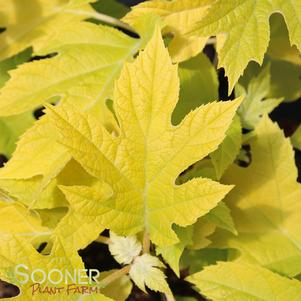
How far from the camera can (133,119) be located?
2.13 ft

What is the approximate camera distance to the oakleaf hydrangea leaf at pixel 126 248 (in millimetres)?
734

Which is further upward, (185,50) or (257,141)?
(185,50)

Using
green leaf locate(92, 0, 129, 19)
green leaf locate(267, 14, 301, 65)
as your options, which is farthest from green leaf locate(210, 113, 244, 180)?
green leaf locate(92, 0, 129, 19)

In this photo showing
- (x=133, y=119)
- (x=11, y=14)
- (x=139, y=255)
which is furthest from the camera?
(x=11, y=14)

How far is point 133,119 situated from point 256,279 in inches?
10.4

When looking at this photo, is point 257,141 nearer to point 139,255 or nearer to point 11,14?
point 139,255

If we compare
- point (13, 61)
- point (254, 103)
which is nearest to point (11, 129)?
point (13, 61)

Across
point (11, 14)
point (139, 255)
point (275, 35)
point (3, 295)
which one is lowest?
point (3, 295)

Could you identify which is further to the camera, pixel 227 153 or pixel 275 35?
pixel 275 35

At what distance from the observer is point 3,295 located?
2.97 feet

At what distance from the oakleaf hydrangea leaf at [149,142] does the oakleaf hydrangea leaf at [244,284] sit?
0.30 ft

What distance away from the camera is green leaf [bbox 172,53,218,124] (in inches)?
32.6

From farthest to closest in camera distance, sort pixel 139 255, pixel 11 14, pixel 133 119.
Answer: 1. pixel 11 14
2. pixel 139 255
3. pixel 133 119

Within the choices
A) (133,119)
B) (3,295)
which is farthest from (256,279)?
(3,295)
